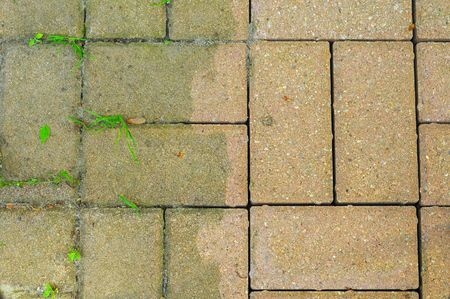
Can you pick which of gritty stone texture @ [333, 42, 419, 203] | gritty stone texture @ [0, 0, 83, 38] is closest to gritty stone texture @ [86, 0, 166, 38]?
gritty stone texture @ [0, 0, 83, 38]

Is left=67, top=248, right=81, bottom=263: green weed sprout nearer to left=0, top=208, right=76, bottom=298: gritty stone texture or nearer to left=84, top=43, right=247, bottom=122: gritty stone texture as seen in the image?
left=0, top=208, right=76, bottom=298: gritty stone texture

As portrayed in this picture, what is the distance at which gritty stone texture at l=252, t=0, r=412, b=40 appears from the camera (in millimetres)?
2684

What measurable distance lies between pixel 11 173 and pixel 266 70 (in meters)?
1.39

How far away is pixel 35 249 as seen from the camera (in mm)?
2627

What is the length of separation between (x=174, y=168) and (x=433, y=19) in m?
1.52

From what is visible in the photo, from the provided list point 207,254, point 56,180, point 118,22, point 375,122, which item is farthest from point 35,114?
point 375,122

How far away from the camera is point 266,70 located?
2.67 metres

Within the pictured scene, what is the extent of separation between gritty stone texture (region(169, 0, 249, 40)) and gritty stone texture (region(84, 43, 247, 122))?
6 centimetres

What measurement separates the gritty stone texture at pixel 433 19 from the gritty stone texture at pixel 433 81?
2.1 inches

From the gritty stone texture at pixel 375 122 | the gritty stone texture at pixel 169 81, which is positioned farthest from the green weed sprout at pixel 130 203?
the gritty stone texture at pixel 375 122

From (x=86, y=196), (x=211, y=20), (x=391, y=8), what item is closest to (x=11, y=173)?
(x=86, y=196)

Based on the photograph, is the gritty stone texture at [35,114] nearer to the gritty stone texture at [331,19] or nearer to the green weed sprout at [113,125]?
the green weed sprout at [113,125]

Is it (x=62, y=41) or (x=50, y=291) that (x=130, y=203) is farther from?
(x=62, y=41)

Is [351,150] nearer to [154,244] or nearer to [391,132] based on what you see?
[391,132]
